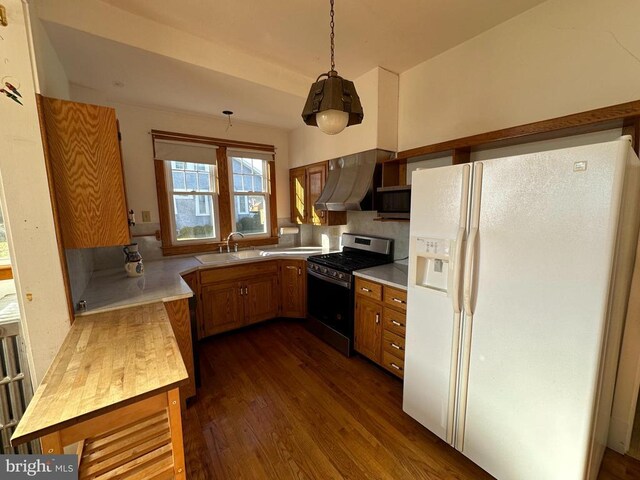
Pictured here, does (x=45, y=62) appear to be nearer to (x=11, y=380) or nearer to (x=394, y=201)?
(x=11, y=380)

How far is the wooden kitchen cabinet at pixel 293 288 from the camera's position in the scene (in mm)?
3271

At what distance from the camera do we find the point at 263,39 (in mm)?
2090

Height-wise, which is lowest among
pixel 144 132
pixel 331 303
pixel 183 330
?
pixel 331 303

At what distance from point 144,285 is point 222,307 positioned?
0.93 m

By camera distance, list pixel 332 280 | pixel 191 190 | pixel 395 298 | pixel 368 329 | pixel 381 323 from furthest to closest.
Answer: pixel 191 190
pixel 332 280
pixel 368 329
pixel 381 323
pixel 395 298

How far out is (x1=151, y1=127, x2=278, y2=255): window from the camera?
317 cm

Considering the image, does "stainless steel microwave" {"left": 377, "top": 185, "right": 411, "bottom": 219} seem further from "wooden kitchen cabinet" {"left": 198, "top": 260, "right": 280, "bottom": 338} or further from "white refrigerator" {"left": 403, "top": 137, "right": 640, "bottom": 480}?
"wooden kitchen cabinet" {"left": 198, "top": 260, "right": 280, "bottom": 338}

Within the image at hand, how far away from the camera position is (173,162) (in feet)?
10.5

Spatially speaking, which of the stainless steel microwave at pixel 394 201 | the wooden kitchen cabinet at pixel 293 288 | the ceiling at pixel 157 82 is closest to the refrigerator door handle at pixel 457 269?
the stainless steel microwave at pixel 394 201

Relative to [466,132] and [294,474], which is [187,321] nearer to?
[294,474]

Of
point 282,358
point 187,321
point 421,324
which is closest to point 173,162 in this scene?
point 187,321

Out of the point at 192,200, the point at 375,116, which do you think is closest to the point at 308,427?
the point at 375,116

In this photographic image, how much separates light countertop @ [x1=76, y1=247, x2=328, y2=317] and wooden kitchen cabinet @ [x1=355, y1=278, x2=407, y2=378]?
1.31 metres

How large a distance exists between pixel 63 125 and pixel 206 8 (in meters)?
1.14
